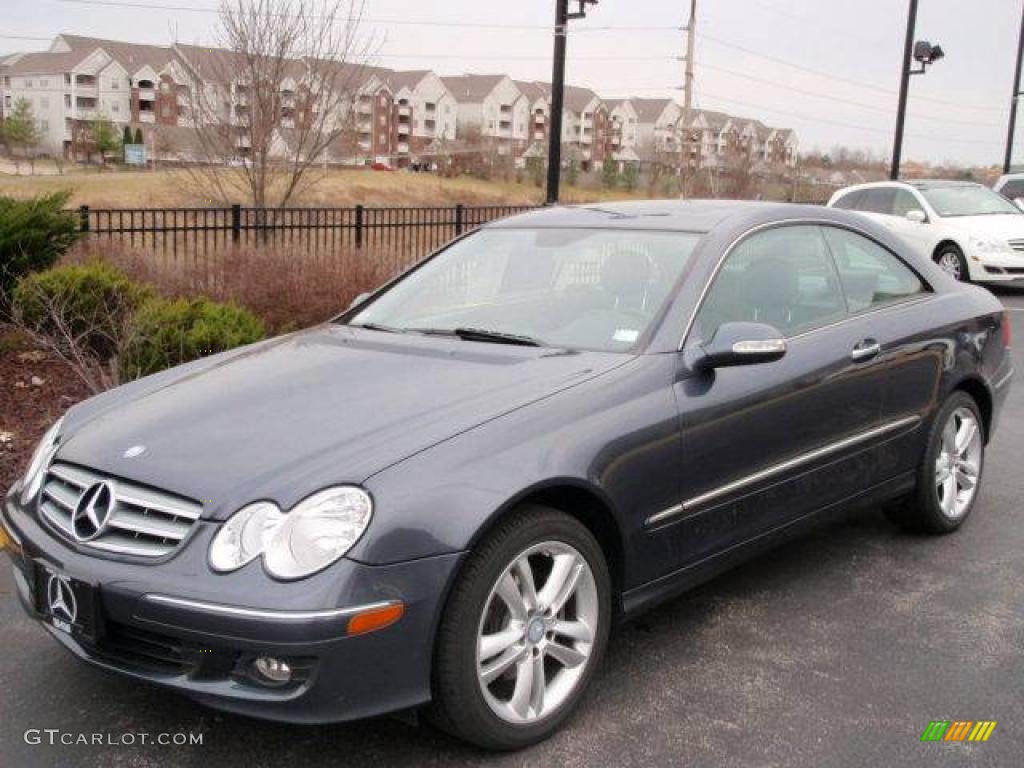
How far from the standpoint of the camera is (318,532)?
2.63m

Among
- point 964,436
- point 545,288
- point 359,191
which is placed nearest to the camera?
point 545,288

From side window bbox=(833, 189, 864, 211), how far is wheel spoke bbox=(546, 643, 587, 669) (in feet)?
47.8

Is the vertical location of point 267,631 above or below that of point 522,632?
above

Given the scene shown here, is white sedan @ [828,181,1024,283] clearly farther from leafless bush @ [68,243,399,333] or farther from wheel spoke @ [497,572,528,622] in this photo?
wheel spoke @ [497,572,528,622]

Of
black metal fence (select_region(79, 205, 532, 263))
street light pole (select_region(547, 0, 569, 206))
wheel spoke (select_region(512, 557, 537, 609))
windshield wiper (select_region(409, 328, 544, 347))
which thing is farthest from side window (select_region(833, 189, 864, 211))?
wheel spoke (select_region(512, 557, 537, 609))

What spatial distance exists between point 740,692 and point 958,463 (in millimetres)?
2201

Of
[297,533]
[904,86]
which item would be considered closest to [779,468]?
[297,533]

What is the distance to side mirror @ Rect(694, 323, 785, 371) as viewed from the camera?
3439 mm

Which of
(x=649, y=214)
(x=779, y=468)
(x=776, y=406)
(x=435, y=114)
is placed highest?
(x=435, y=114)

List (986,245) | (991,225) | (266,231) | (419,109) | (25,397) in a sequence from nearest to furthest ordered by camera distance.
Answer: (25,397) < (266,231) < (986,245) < (991,225) < (419,109)

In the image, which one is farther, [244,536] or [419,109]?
[419,109]

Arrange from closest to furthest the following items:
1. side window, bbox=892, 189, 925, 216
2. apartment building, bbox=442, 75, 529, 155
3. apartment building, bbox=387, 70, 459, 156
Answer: side window, bbox=892, 189, 925, 216 → apartment building, bbox=387, 70, 459, 156 → apartment building, bbox=442, 75, 529, 155

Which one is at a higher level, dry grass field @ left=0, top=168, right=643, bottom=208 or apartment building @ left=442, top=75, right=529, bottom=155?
apartment building @ left=442, top=75, right=529, bottom=155

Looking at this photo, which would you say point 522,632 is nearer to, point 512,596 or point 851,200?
point 512,596
